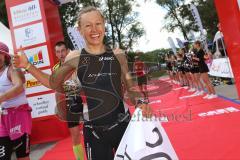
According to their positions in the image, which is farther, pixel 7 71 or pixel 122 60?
pixel 7 71

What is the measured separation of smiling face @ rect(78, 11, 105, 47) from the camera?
8.48 ft

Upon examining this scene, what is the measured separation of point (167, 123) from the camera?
714 cm

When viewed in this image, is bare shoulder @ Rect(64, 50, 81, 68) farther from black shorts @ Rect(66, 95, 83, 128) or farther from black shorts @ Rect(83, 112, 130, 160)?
black shorts @ Rect(66, 95, 83, 128)

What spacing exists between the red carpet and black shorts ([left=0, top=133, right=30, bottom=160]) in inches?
51.5

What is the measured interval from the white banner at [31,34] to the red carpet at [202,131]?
2.43 m

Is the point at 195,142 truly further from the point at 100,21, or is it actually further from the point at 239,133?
the point at 100,21

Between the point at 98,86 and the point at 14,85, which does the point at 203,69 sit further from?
the point at 98,86

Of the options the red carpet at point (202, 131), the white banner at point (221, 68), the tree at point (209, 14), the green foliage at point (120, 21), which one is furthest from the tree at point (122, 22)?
the red carpet at point (202, 131)

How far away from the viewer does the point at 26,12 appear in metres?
8.60

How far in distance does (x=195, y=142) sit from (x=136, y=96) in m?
2.63

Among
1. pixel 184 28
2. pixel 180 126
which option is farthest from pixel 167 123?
pixel 184 28

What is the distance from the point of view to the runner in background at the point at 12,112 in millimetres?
3287

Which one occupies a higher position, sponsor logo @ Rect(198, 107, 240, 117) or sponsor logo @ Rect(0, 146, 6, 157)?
sponsor logo @ Rect(0, 146, 6, 157)

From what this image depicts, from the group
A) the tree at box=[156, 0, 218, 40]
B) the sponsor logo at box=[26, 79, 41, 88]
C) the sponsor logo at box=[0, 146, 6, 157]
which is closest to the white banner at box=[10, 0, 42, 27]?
the sponsor logo at box=[26, 79, 41, 88]
